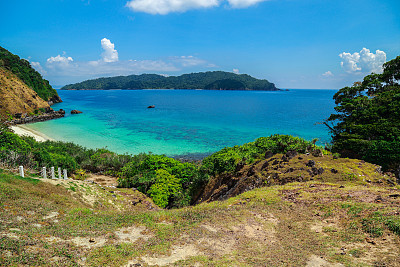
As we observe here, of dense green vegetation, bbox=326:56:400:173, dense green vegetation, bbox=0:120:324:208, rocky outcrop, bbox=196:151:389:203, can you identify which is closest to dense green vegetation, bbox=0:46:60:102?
dense green vegetation, bbox=0:120:324:208

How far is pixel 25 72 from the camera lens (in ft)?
343

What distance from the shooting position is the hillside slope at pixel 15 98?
64188 millimetres

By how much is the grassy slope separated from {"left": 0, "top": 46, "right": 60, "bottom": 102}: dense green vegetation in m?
108

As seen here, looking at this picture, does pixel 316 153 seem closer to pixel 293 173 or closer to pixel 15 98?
pixel 293 173

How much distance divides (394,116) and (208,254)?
2579 centimetres

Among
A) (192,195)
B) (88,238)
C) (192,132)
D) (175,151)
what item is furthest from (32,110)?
(88,238)

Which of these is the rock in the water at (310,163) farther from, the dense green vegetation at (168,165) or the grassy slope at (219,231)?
the dense green vegetation at (168,165)

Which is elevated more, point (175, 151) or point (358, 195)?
point (358, 195)

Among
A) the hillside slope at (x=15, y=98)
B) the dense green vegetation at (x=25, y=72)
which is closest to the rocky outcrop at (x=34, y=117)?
the hillside slope at (x=15, y=98)

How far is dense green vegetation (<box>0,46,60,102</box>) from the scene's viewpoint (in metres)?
94.1

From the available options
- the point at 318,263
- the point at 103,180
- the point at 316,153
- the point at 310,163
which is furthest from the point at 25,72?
the point at 318,263

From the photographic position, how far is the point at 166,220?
10773mm

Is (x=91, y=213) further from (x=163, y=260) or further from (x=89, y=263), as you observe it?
(x=163, y=260)

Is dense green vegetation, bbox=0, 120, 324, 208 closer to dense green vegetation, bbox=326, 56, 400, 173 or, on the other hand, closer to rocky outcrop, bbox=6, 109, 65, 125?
dense green vegetation, bbox=326, 56, 400, 173
